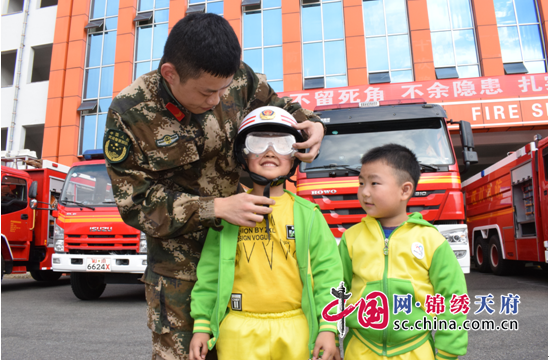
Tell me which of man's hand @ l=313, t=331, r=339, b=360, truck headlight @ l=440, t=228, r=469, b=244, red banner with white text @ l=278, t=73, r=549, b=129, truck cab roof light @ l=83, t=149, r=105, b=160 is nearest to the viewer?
man's hand @ l=313, t=331, r=339, b=360

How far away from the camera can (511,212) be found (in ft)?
27.9

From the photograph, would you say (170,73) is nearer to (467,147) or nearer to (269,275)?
(269,275)

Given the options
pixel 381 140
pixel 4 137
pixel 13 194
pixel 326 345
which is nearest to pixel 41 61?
pixel 4 137

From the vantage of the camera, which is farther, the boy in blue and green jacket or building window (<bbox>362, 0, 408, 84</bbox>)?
building window (<bbox>362, 0, 408, 84</bbox>)

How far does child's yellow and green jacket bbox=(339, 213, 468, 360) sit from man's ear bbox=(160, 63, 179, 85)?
3.96 feet

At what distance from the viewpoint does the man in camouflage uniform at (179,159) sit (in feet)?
5.35

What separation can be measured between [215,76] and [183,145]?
395 mm

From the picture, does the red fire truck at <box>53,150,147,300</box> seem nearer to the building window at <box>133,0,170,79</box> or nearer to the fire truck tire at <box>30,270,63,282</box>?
the fire truck tire at <box>30,270,63,282</box>

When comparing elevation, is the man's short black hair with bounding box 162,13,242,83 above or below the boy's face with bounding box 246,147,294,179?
above

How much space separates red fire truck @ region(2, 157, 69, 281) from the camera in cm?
808

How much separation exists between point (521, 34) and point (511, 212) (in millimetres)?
9117

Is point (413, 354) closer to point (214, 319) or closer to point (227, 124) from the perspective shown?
point (214, 319)

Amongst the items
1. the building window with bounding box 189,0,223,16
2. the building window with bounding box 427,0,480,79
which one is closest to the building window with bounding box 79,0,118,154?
the building window with bounding box 189,0,223,16

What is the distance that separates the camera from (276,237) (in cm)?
182
